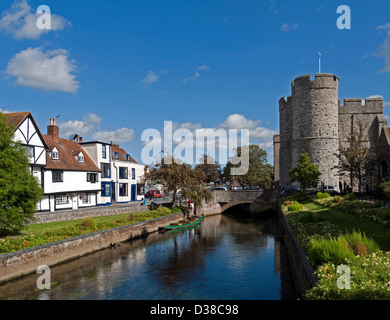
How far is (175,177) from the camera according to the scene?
4081 cm

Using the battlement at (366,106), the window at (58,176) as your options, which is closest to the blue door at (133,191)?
the window at (58,176)

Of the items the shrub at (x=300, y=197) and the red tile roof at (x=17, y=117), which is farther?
the shrub at (x=300, y=197)

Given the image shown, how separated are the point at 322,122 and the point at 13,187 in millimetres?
46153

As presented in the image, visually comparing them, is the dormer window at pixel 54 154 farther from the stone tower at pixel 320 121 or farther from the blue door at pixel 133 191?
the stone tower at pixel 320 121

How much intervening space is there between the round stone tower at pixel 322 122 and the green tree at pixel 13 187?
142ft

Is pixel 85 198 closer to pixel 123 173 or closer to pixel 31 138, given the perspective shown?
pixel 123 173

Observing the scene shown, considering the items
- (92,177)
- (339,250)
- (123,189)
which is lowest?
(123,189)

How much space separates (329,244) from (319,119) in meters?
44.4

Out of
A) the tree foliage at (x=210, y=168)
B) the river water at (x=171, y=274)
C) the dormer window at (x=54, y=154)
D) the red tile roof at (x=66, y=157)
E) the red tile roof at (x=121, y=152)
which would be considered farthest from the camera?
the tree foliage at (x=210, y=168)

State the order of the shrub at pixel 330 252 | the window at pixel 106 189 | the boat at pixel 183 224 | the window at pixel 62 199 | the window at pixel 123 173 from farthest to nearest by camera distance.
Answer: the window at pixel 123 173 → the window at pixel 106 189 → the boat at pixel 183 224 → the window at pixel 62 199 → the shrub at pixel 330 252

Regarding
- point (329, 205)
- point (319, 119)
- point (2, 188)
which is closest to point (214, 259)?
point (329, 205)

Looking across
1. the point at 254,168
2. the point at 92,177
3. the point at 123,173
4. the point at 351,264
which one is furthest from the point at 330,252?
the point at 254,168

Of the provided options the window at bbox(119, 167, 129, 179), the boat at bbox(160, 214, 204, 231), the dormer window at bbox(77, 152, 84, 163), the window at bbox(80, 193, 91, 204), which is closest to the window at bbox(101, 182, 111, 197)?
the window at bbox(80, 193, 91, 204)

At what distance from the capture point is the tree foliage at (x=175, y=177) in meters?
40.9
